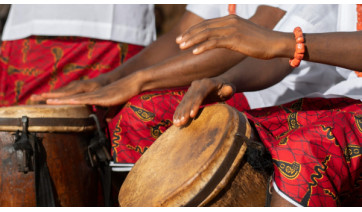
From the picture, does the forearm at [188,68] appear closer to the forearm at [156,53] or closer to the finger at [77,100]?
the finger at [77,100]

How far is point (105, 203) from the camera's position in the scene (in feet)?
5.74

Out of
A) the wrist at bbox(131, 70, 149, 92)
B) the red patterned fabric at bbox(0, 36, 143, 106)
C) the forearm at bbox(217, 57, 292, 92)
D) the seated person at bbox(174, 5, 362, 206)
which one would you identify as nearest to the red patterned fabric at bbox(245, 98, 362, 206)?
the seated person at bbox(174, 5, 362, 206)

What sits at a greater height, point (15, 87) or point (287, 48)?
point (287, 48)

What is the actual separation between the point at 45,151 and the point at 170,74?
1.61ft

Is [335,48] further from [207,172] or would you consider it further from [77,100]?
[77,100]

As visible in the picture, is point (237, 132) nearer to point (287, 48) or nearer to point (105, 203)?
point (287, 48)

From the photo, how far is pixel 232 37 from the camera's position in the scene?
1105mm

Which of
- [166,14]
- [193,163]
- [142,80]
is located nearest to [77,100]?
[142,80]

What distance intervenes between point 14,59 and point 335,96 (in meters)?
1.66

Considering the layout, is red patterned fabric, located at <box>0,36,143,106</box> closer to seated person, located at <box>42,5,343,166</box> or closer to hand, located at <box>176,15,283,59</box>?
seated person, located at <box>42,5,343,166</box>

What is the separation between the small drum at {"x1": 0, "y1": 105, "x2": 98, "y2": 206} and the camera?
1.52 m

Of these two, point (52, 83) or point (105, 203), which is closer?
point (105, 203)

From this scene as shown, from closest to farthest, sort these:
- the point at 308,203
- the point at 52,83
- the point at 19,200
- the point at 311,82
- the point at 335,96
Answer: the point at 308,203
the point at 335,96
the point at 19,200
the point at 311,82
the point at 52,83

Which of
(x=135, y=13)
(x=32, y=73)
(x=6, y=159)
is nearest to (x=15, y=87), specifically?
(x=32, y=73)
